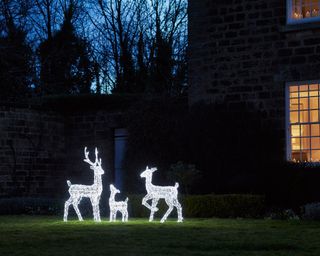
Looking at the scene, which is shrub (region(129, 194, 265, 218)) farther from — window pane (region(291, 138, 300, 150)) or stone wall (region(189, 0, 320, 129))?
stone wall (region(189, 0, 320, 129))

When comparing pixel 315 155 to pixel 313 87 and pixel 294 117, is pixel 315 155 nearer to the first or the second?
pixel 294 117

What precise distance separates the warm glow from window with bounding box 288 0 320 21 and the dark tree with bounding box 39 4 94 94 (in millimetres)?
15754

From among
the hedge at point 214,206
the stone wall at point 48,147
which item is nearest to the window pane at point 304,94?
the hedge at point 214,206

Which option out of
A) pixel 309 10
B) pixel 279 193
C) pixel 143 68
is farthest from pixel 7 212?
pixel 143 68

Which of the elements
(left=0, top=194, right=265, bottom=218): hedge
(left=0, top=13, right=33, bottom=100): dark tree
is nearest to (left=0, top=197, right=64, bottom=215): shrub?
(left=0, top=194, right=265, bottom=218): hedge

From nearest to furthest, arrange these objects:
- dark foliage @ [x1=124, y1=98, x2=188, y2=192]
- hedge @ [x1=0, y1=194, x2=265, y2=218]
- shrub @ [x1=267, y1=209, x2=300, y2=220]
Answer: shrub @ [x1=267, y1=209, x2=300, y2=220] → hedge @ [x1=0, y1=194, x2=265, y2=218] → dark foliage @ [x1=124, y1=98, x2=188, y2=192]

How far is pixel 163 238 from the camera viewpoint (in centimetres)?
1184

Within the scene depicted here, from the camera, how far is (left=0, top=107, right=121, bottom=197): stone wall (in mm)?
23000

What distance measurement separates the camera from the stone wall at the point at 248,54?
19719mm

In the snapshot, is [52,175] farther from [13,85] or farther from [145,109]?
[13,85]

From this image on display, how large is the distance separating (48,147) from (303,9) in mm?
8988

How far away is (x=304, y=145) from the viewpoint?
64.3 ft

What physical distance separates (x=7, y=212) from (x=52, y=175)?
4180 mm

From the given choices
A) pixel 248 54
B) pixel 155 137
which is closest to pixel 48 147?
pixel 155 137
